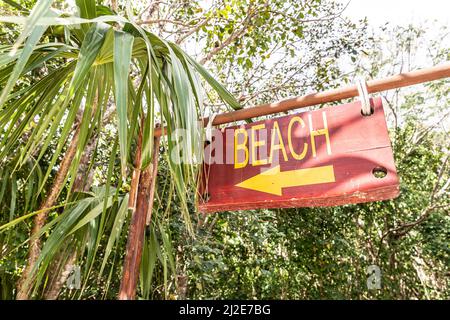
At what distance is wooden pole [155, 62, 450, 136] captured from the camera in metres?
0.82

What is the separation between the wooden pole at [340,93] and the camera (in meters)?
0.82

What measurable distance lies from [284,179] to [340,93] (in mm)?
285

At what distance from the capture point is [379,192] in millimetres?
752

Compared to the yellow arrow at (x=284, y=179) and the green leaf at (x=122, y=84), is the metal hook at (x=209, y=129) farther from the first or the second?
the green leaf at (x=122, y=84)

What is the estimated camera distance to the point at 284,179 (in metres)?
0.85

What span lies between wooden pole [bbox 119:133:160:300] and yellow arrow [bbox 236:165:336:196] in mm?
260

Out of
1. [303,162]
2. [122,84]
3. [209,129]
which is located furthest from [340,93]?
[122,84]

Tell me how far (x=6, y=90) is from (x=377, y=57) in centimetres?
497

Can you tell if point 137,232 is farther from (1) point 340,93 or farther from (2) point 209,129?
(1) point 340,93

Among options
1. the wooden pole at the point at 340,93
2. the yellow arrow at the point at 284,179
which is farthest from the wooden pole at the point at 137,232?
the yellow arrow at the point at 284,179

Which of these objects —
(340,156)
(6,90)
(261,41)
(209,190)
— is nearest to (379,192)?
(340,156)

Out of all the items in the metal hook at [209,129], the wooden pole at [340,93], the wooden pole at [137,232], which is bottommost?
the wooden pole at [137,232]

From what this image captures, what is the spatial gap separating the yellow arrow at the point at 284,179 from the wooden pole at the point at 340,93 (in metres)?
0.19
